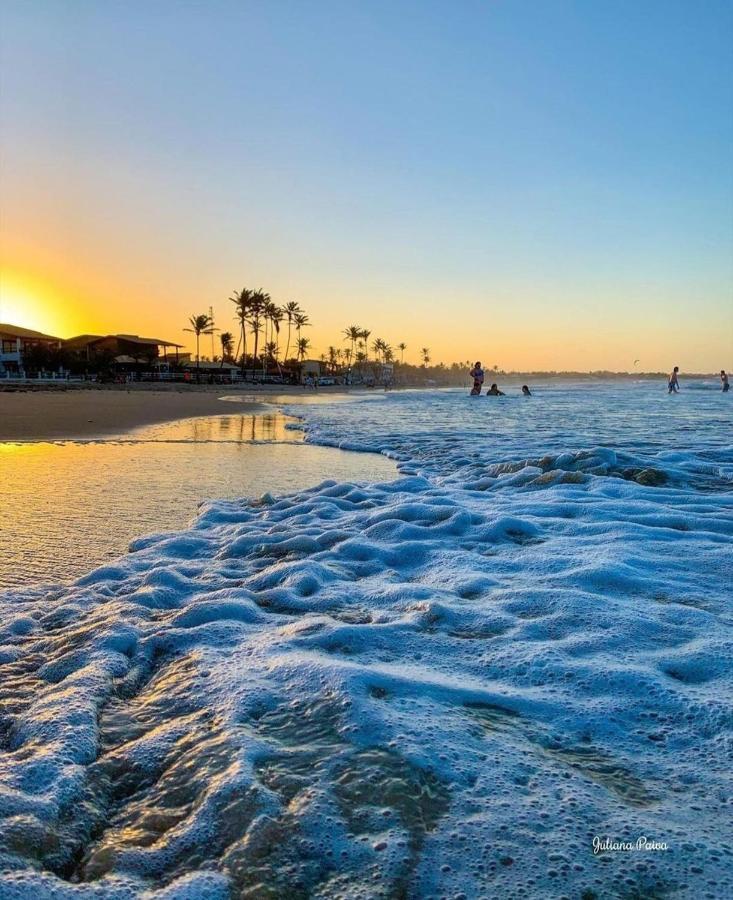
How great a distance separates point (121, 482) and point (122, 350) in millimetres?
66263

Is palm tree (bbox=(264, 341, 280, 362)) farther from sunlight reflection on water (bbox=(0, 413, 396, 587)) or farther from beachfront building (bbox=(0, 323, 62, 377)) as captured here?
sunlight reflection on water (bbox=(0, 413, 396, 587))

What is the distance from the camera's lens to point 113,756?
190 centimetres

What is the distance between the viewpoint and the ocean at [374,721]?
147cm

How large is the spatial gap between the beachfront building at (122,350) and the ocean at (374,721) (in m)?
62.0

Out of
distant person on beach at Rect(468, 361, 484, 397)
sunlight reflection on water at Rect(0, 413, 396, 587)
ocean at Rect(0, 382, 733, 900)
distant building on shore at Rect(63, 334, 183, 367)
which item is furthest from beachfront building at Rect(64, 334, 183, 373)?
ocean at Rect(0, 382, 733, 900)

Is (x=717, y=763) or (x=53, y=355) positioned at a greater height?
(x=53, y=355)

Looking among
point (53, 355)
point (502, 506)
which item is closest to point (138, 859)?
point (502, 506)

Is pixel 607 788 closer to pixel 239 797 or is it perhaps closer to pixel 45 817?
pixel 239 797

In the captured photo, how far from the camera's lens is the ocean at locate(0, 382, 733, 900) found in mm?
1471

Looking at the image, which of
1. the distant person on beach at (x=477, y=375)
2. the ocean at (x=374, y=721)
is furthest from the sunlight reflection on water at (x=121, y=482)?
the distant person on beach at (x=477, y=375)

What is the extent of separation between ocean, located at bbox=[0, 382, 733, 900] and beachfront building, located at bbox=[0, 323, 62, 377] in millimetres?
57445

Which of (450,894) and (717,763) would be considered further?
(717,763)

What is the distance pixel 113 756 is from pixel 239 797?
49 cm

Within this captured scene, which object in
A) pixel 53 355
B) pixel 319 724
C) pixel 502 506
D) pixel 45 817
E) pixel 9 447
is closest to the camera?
pixel 45 817
